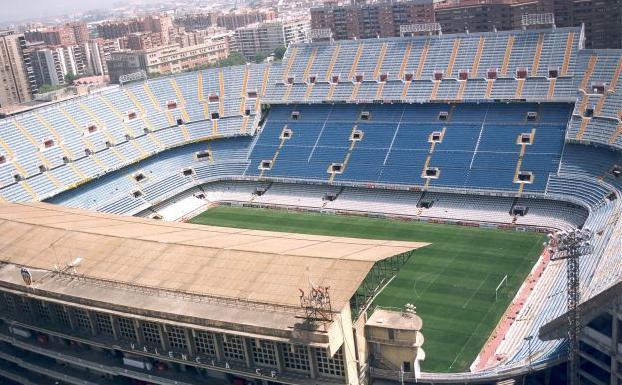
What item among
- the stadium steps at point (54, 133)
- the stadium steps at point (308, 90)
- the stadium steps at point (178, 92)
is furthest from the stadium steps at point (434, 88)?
the stadium steps at point (54, 133)

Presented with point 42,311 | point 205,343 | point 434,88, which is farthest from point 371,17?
point 205,343

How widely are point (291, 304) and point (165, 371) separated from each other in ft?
27.2

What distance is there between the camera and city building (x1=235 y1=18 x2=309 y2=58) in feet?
599

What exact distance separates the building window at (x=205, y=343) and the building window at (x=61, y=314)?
27.2 ft

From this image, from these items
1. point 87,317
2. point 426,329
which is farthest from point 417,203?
point 87,317

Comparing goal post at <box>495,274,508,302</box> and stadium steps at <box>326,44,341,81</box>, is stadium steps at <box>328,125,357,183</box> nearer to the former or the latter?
stadium steps at <box>326,44,341,81</box>

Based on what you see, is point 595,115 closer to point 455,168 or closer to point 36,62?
point 455,168

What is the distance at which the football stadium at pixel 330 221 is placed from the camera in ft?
107

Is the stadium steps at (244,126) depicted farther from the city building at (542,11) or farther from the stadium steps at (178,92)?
the city building at (542,11)

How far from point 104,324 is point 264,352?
946 centimetres

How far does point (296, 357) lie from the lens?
31.6 metres

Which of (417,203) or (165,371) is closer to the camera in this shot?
(165,371)

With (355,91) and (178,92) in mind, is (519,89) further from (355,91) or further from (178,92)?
(178,92)

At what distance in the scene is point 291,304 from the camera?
103ft
